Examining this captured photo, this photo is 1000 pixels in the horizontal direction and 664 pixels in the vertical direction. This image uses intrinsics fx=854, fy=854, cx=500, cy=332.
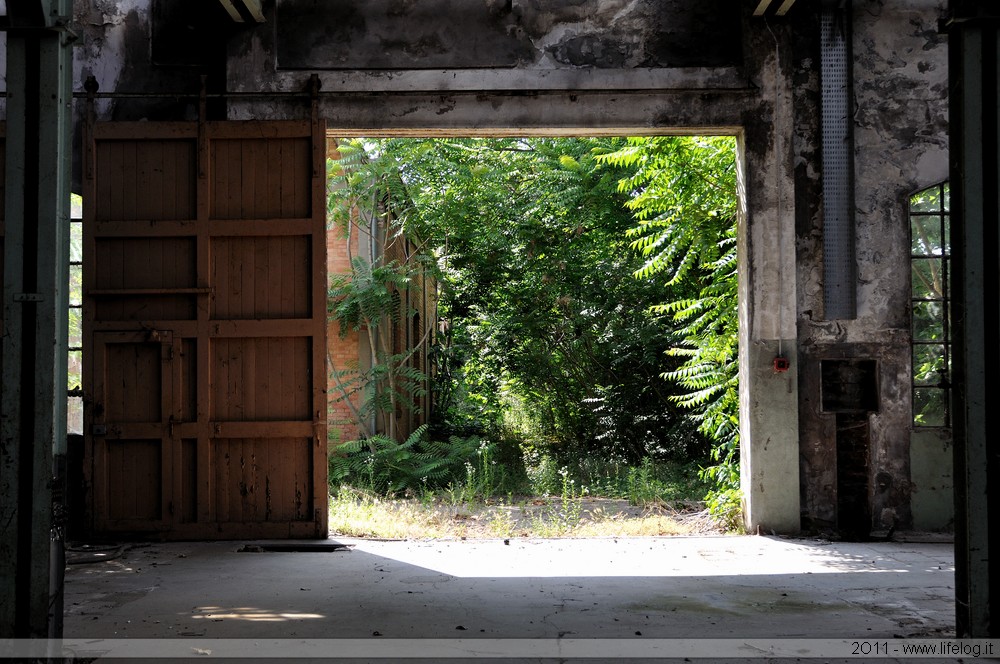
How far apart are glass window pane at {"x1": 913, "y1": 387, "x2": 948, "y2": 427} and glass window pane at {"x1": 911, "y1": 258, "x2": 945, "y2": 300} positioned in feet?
2.80

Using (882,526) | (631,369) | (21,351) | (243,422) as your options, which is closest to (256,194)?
(243,422)

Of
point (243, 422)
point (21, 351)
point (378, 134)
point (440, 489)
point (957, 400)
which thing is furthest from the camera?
point (440, 489)

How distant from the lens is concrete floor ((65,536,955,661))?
446 cm

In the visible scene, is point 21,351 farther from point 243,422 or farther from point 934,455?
point 934,455

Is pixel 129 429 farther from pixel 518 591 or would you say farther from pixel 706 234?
pixel 706 234

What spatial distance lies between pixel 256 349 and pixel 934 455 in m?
6.12

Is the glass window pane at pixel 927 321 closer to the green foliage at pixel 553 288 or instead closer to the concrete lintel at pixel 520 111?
the concrete lintel at pixel 520 111

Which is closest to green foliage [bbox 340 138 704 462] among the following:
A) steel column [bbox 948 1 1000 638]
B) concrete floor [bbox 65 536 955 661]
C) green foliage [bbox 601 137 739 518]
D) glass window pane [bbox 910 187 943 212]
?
green foliage [bbox 601 137 739 518]

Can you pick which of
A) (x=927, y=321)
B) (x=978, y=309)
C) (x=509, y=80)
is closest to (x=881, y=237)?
(x=927, y=321)

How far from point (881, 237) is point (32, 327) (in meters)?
6.82

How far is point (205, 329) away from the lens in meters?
7.52

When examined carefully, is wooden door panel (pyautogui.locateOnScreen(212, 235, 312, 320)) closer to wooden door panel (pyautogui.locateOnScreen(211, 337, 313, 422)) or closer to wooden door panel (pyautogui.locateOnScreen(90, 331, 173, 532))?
wooden door panel (pyautogui.locateOnScreen(211, 337, 313, 422))

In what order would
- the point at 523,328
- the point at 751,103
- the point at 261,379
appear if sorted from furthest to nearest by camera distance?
the point at 523,328
the point at 751,103
the point at 261,379

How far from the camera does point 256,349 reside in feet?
24.9
